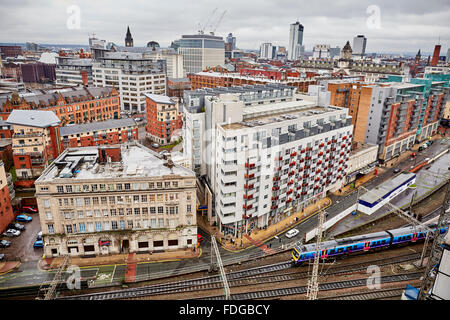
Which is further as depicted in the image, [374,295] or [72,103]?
[72,103]

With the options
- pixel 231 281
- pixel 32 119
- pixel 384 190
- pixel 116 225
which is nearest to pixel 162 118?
pixel 32 119

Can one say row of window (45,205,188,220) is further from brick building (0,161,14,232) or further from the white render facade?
brick building (0,161,14,232)

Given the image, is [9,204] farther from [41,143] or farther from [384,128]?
[384,128]

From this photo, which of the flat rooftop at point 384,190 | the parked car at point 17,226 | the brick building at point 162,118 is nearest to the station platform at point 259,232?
the flat rooftop at point 384,190

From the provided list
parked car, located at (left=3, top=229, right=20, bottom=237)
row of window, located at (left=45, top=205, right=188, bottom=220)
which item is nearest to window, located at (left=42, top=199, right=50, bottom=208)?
row of window, located at (left=45, top=205, right=188, bottom=220)

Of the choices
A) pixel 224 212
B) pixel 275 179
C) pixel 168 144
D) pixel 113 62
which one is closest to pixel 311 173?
pixel 275 179

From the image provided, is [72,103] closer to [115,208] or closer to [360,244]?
[115,208]
